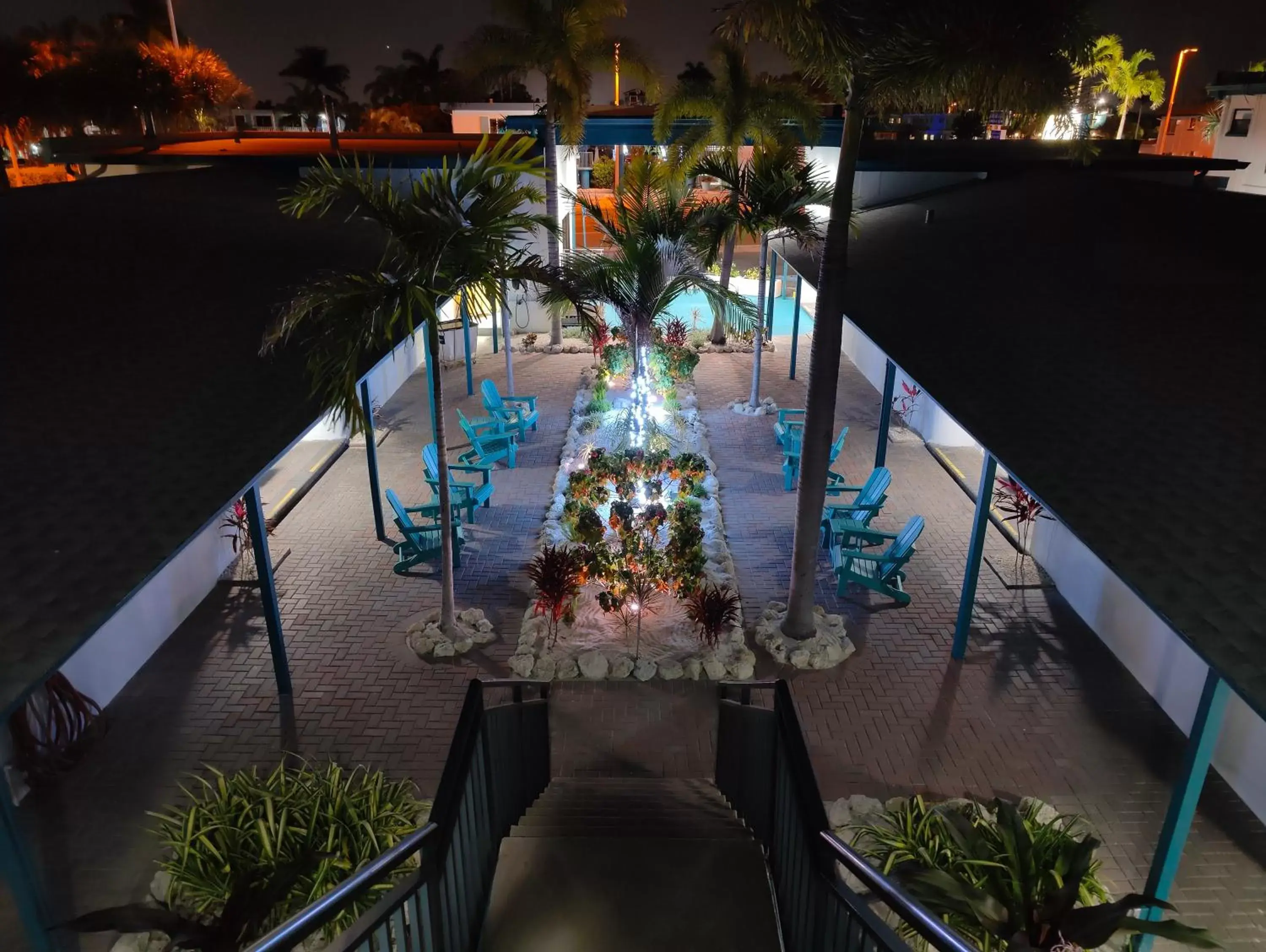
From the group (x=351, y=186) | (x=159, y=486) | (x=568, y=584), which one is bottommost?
(x=568, y=584)

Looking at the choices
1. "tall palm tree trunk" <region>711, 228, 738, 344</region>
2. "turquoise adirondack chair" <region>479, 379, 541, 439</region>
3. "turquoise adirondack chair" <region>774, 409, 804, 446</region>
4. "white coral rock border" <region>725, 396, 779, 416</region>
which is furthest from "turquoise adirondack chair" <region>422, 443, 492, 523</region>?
"white coral rock border" <region>725, 396, 779, 416</region>

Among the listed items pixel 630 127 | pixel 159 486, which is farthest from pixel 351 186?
pixel 630 127

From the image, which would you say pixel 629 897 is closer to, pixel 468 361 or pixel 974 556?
Answer: pixel 974 556

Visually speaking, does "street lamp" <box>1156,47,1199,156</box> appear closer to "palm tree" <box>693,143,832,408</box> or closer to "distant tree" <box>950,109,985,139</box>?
"distant tree" <box>950,109,985,139</box>

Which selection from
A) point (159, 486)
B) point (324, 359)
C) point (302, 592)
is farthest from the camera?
point (302, 592)

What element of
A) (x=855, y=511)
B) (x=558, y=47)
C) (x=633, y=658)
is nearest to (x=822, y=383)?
(x=855, y=511)

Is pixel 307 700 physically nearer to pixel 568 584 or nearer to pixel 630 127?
pixel 568 584

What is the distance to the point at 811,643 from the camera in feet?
26.9

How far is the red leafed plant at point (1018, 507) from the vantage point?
9.98m

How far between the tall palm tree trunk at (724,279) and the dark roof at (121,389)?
5942 millimetres

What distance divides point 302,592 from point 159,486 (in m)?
4.61

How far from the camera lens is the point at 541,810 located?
5.68m

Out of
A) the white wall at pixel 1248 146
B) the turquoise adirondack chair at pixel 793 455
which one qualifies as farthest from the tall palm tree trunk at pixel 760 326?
the white wall at pixel 1248 146

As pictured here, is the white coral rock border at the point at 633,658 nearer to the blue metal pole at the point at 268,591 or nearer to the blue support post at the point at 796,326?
the blue metal pole at the point at 268,591
